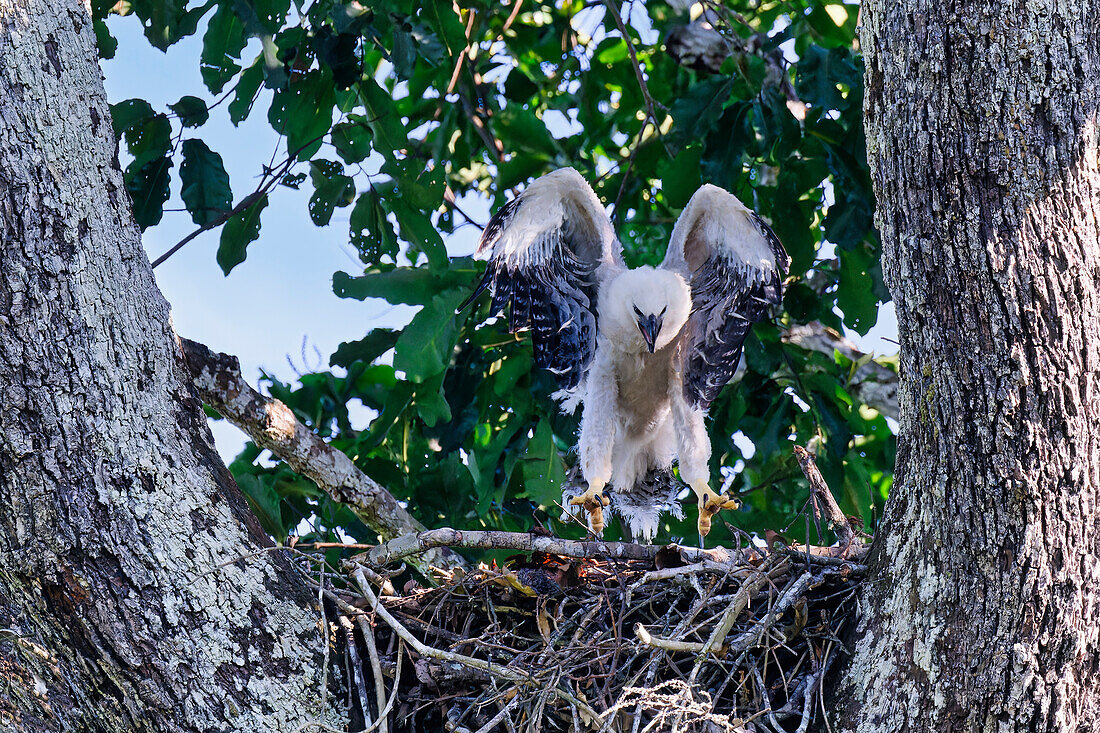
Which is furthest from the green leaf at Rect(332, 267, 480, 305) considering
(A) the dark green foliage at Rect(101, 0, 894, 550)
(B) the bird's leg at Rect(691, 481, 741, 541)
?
(B) the bird's leg at Rect(691, 481, 741, 541)

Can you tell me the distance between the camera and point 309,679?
2477mm

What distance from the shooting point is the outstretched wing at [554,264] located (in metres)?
3.96

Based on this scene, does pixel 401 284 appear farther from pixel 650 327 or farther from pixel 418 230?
pixel 650 327

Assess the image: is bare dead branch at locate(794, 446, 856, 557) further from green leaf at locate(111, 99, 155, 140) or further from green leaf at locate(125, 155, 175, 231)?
green leaf at locate(111, 99, 155, 140)

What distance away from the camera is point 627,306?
151 inches

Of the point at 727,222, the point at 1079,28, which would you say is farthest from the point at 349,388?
the point at 1079,28

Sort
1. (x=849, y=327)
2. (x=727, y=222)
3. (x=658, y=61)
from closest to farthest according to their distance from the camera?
(x=727, y=222), (x=849, y=327), (x=658, y=61)

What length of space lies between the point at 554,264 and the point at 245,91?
4.57 ft

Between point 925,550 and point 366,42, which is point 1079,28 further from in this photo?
point 366,42

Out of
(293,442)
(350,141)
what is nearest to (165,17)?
(350,141)

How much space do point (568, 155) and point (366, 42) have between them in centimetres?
129

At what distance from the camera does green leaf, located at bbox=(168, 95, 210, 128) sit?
156 inches

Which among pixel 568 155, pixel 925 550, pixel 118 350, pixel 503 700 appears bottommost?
pixel 503 700

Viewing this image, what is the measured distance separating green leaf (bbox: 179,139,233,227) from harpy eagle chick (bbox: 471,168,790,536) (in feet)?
3.39
